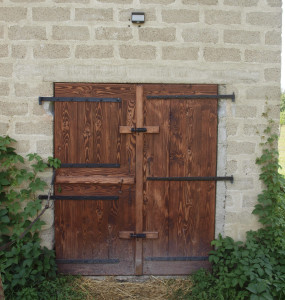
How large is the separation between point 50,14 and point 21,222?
7.44ft

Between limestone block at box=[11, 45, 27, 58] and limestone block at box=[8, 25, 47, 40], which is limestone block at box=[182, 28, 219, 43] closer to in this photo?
limestone block at box=[8, 25, 47, 40]

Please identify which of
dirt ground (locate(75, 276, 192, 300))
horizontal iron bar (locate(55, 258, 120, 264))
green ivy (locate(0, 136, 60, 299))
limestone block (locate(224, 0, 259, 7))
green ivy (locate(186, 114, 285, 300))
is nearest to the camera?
green ivy (locate(186, 114, 285, 300))

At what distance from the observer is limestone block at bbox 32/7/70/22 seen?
328 centimetres

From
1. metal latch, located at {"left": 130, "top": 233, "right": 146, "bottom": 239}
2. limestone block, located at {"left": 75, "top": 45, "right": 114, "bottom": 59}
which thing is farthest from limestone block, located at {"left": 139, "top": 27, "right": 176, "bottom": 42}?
metal latch, located at {"left": 130, "top": 233, "right": 146, "bottom": 239}

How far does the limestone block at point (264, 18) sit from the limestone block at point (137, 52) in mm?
1114

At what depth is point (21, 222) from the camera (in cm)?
333

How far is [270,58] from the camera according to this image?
134 inches

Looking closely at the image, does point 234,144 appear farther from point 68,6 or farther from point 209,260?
point 68,6

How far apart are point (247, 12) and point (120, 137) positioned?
1954 millimetres

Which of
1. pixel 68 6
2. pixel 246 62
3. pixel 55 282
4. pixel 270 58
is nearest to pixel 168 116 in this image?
pixel 246 62

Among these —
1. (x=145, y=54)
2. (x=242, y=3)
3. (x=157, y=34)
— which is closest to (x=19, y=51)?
(x=145, y=54)

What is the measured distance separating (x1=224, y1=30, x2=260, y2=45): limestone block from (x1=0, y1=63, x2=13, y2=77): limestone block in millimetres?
2357

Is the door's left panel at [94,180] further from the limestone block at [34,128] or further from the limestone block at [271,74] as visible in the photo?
the limestone block at [271,74]

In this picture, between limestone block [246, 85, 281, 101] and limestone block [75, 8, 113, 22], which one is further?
limestone block [246, 85, 281, 101]
